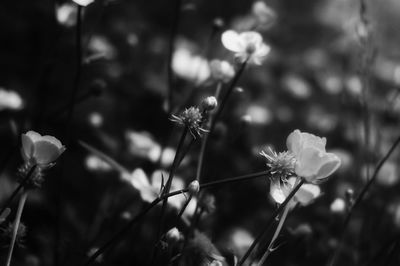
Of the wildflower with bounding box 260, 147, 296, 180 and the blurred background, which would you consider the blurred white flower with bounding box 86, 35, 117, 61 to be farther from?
the wildflower with bounding box 260, 147, 296, 180

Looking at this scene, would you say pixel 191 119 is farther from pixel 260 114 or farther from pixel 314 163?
pixel 260 114

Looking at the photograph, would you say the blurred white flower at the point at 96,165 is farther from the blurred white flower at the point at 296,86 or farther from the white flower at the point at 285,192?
the blurred white flower at the point at 296,86

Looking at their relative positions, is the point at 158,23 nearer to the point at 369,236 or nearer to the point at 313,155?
the point at 369,236

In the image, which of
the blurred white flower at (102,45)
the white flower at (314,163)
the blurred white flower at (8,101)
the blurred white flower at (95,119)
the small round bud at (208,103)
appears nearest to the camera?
the white flower at (314,163)

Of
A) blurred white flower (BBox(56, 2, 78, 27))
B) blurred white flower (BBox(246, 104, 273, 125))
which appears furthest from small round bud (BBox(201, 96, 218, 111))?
blurred white flower (BBox(246, 104, 273, 125))

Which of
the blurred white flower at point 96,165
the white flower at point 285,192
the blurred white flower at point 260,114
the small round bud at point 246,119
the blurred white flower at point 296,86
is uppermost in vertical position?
the blurred white flower at point 296,86

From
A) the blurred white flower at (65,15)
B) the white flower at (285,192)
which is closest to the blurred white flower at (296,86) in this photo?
the blurred white flower at (65,15)
